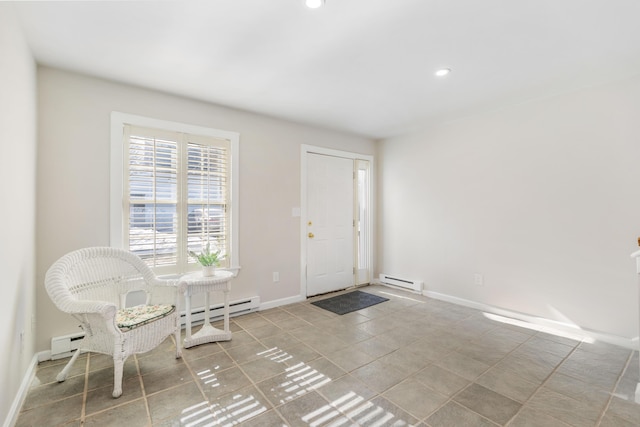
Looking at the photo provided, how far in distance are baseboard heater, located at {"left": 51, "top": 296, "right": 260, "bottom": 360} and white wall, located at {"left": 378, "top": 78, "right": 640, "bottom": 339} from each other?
2497 mm

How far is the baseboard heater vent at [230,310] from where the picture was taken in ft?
10.7

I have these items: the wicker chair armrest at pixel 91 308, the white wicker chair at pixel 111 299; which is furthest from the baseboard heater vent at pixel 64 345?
the wicker chair armrest at pixel 91 308

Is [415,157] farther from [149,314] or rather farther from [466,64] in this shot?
[149,314]

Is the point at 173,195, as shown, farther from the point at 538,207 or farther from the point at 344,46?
the point at 538,207

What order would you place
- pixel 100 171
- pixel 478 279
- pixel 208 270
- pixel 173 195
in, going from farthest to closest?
pixel 478 279, pixel 173 195, pixel 208 270, pixel 100 171

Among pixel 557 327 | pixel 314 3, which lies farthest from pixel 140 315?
pixel 557 327

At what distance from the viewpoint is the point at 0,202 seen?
162cm

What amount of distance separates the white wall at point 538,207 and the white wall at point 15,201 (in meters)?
4.29

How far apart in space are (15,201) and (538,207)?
4546 mm

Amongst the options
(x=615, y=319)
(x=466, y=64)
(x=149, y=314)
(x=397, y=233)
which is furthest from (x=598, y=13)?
(x=149, y=314)

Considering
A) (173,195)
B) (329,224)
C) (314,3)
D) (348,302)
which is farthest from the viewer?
(329,224)

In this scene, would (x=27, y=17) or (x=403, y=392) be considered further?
(x=403, y=392)

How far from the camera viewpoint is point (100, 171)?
2.75 meters

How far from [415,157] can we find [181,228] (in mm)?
3389
